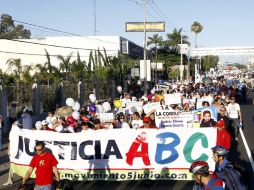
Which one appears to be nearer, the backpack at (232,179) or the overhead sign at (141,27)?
the backpack at (232,179)

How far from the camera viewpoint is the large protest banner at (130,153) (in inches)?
417

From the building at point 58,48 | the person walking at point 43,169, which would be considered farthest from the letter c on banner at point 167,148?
the building at point 58,48

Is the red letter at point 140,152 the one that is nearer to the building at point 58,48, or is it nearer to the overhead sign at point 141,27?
the overhead sign at point 141,27

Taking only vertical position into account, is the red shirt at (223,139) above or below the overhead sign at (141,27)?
below

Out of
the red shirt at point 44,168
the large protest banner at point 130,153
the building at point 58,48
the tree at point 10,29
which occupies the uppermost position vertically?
the tree at point 10,29

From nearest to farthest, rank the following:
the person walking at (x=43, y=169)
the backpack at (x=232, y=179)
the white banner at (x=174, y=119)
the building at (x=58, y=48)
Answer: the backpack at (x=232, y=179)
the person walking at (x=43, y=169)
the white banner at (x=174, y=119)
the building at (x=58, y=48)

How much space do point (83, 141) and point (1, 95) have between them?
39.2 ft

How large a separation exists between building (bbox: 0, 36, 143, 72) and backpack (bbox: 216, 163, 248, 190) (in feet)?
177

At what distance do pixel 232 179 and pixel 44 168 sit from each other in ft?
9.90

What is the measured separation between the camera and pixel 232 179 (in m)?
5.24

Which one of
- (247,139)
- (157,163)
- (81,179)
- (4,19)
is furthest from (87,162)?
(4,19)

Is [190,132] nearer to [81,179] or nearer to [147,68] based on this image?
[81,179]

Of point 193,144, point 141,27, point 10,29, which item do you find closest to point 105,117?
point 193,144

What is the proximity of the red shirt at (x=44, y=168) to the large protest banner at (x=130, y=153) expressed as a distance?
11.4 feet
